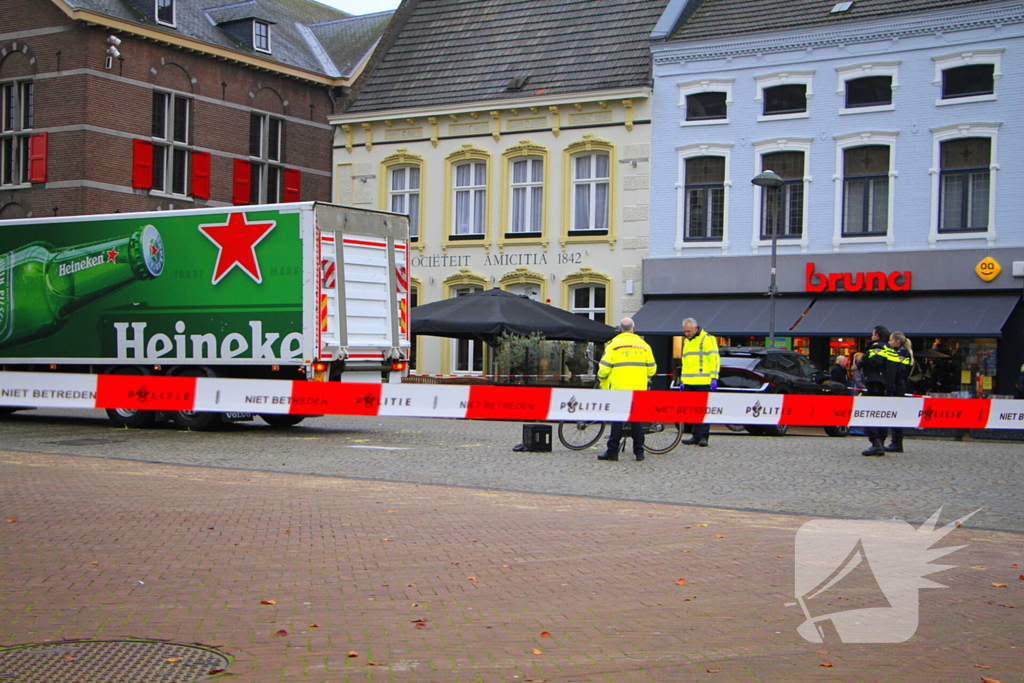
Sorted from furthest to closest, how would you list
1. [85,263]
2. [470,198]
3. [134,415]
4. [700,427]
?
[470,198] → [85,263] → [134,415] → [700,427]

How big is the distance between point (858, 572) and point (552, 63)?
24.4m

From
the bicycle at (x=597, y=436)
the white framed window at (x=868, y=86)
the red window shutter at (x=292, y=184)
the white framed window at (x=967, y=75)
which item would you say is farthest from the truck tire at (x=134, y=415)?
the white framed window at (x=967, y=75)

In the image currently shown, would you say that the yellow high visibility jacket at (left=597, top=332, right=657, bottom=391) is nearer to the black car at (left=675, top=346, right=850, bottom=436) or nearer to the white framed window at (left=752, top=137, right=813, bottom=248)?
the black car at (left=675, top=346, right=850, bottom=436)

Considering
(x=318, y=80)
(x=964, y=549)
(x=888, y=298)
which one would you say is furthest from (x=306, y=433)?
(x=318, y=80)

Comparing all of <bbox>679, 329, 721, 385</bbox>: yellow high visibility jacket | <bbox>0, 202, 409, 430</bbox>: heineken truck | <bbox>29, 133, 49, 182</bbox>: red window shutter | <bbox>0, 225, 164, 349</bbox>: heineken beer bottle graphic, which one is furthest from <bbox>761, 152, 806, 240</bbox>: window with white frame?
<bbox>29, 133, 49, 182</bbox>: red window shutter

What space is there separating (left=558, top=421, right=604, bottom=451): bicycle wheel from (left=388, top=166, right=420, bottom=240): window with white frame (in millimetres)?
17223

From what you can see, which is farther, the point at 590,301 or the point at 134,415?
the point at 590,301

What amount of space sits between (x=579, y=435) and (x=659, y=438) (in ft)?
3.43

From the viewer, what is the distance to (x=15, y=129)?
30.8 metres

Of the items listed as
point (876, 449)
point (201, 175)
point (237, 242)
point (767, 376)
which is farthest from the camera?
point (201, 175)

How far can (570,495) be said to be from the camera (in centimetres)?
1101

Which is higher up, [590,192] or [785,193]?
[590,192]

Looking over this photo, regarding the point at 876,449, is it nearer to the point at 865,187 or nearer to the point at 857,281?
the point at 857,281

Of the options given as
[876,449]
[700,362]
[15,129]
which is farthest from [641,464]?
[15,129]
